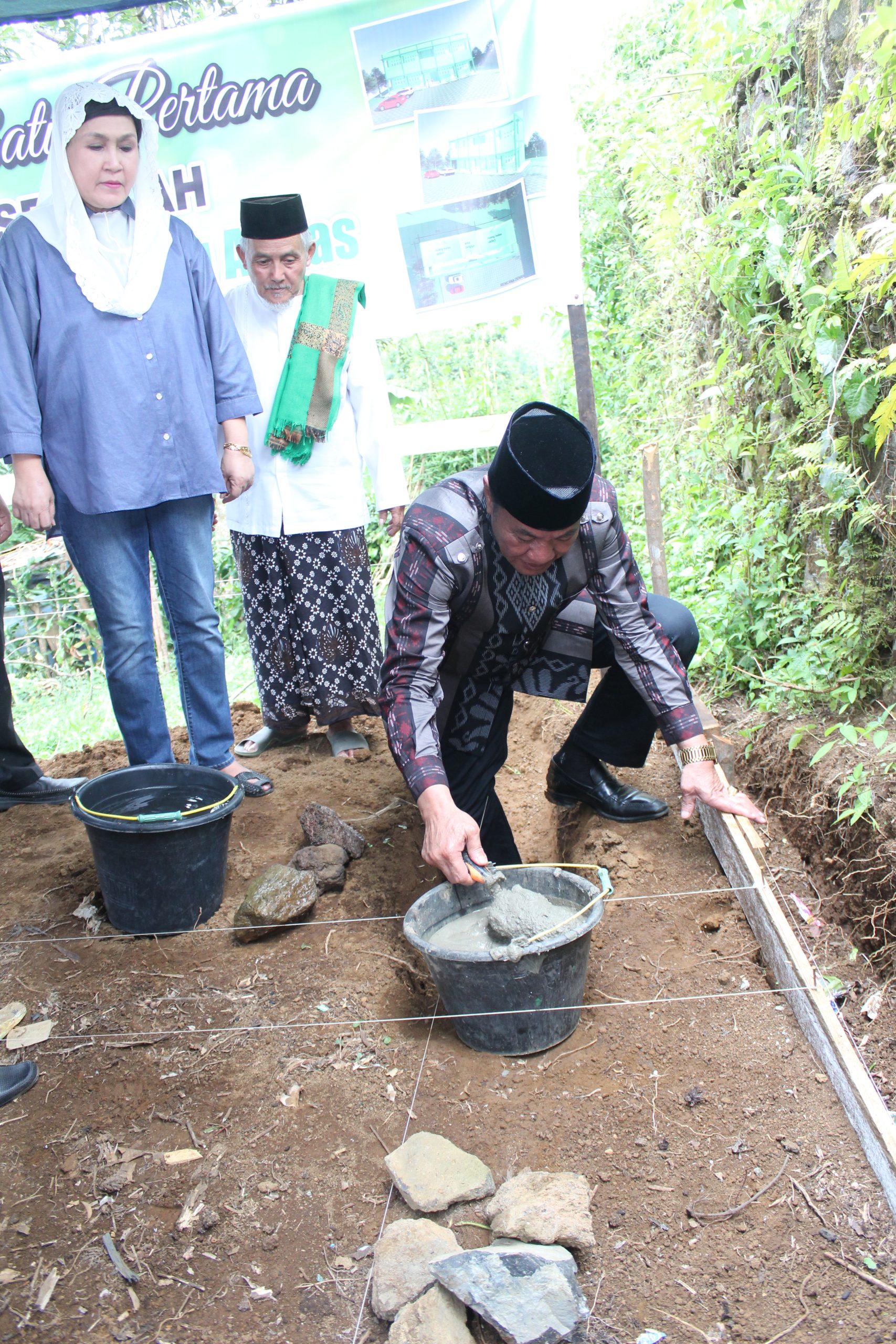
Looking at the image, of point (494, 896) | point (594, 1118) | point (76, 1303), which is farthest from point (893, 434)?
point (76, 1303)

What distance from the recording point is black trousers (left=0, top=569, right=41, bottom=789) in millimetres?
3512

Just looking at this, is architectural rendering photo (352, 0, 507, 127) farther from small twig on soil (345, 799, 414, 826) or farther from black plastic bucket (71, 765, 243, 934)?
black plastic bucket (71, 765, 243, 934)

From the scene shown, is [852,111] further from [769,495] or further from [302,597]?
[302,597]

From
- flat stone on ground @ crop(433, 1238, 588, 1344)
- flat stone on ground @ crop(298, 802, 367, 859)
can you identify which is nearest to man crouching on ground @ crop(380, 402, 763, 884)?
flat stone on ground @ crop(298, 802, 367, 859)

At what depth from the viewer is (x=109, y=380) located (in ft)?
9.73

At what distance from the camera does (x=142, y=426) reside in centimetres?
302

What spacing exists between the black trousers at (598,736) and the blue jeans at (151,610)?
922 mm

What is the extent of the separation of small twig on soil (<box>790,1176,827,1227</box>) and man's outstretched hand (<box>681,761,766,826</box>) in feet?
2.78

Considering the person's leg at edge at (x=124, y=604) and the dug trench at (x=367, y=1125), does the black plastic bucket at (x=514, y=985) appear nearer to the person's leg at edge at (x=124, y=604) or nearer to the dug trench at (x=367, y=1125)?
the dug trench at (x=367, y=1125)

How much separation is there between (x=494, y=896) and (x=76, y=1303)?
117cm

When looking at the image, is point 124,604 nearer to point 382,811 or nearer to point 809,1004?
point 382,811

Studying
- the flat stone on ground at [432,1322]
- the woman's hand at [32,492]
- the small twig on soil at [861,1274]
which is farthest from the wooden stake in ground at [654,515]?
the flat stone on ground at [432,1322]

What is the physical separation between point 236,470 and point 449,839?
67.3 inches

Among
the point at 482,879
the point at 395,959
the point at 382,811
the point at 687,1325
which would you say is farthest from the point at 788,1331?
the point at 382,811
